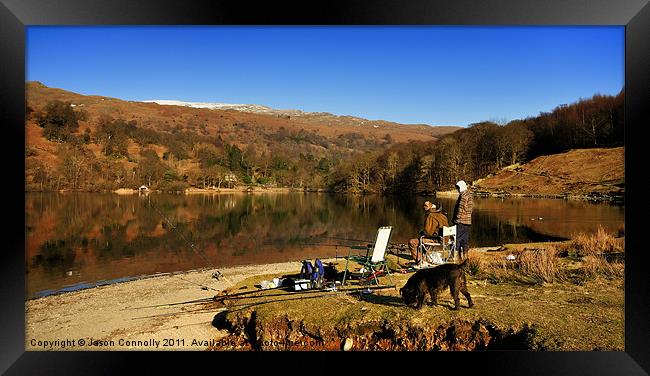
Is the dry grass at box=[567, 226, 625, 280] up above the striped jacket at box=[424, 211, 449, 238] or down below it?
below

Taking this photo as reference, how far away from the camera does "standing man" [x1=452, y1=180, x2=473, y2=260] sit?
6.05m

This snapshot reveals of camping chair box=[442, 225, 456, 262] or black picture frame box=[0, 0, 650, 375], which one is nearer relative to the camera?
black picture frame box=[0, 0, 650, 375]

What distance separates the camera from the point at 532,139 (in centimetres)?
1867

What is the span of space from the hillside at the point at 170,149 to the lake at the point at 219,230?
6.32 ft

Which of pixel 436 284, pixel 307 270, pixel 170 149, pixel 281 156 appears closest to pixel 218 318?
pixel 307 270

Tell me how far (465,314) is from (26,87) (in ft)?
16.9

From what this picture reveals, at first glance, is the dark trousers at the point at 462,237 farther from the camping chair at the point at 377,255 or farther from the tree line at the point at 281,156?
the tree line at the point at 281,156

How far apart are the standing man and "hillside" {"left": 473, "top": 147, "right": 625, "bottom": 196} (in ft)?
30.7

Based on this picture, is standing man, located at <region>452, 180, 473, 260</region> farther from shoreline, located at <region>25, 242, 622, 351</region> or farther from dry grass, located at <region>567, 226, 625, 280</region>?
dry grass, located at <region>567, 226, 625, 280</region>

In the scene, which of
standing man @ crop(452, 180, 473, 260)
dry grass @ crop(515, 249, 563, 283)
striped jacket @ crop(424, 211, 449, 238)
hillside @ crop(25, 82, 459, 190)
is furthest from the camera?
hillside @ crop(25, 82, 459, 190)

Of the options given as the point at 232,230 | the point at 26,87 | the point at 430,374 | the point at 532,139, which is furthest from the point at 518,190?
the point at 26,87

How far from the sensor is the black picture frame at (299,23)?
3906 mm

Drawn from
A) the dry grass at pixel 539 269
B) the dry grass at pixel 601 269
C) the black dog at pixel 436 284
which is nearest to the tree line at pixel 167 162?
the black dog at pixel 436 284

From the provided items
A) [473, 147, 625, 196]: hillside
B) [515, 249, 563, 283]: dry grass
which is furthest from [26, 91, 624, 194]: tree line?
[515, 249, 563, 283]: dry grass
